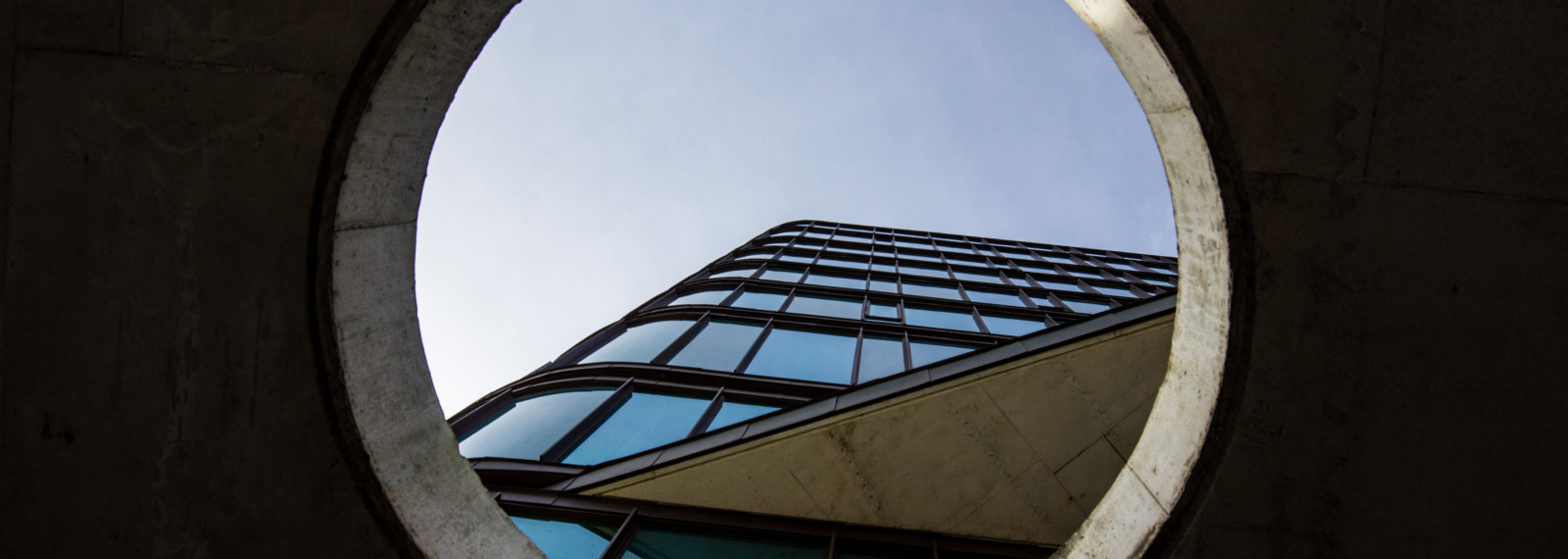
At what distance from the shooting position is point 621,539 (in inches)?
251

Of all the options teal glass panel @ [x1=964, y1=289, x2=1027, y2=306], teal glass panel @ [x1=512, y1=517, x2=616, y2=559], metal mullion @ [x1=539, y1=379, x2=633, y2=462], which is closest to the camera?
teal glass panel @ [x1=512, y1=517, x2=616, y2=559]

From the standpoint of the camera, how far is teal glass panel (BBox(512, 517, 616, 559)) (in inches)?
249

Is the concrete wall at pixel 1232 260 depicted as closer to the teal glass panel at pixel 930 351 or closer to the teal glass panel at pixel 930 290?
the teal glass panel at pixel 930 351

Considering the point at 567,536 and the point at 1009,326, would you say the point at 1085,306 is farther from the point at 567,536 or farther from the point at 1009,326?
the point at 567,536

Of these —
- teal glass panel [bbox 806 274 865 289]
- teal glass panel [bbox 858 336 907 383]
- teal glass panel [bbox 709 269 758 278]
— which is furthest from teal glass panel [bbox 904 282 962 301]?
teal glass panel [bbox 858 336 907 383]

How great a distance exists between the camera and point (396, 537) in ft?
11.6

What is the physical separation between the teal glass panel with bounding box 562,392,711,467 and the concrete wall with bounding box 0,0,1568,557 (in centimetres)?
479

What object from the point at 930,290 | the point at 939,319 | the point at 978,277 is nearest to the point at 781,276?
the point at 930,290

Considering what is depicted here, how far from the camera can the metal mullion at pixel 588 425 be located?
316 inches

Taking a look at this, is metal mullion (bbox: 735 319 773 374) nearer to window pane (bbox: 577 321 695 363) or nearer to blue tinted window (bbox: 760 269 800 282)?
window pane (bbox: 577 321 695 363)

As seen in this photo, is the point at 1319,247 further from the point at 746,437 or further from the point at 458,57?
the point at 746,437

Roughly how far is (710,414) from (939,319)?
293 inches

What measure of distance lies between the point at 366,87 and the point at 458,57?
19.6 inches

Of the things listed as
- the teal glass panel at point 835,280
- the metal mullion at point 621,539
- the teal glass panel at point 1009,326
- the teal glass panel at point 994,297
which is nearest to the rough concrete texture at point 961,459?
the metal mullion at point 621,539
